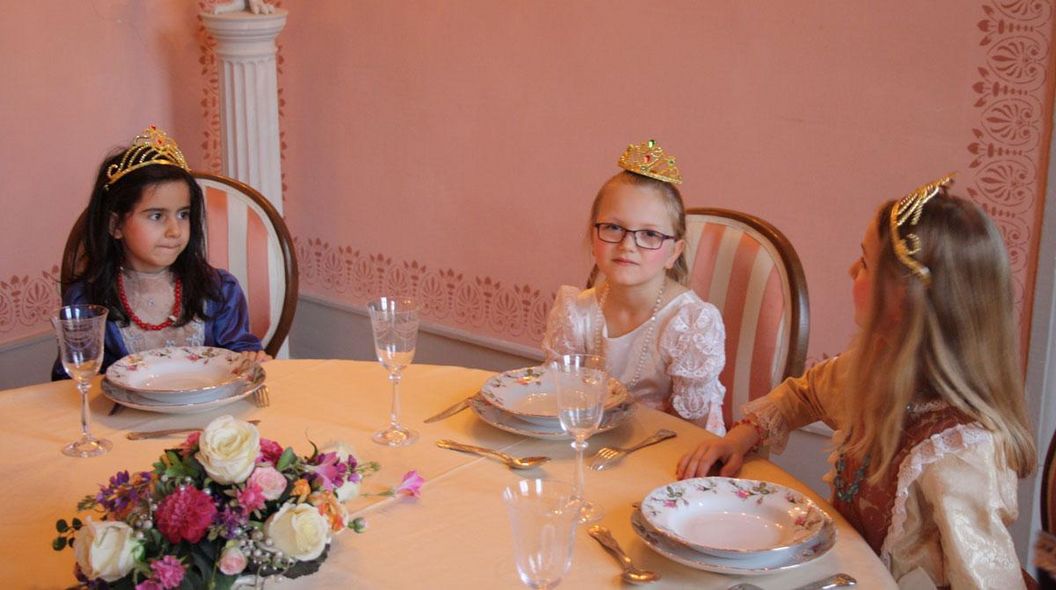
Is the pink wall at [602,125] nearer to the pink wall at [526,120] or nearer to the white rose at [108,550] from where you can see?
the pink wall at [526,120]

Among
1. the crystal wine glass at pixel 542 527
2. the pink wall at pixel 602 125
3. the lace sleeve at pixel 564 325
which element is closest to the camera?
the crystal wine glass at pixel 542 527

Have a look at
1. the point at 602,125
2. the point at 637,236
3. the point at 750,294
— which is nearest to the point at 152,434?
the point at 637,236

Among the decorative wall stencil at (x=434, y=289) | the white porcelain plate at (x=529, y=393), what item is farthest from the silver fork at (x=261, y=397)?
the decorative wall stencil at (x=434, y=289)

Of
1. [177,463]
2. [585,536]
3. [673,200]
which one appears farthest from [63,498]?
[673,200]

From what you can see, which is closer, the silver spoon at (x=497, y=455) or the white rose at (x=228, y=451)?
the white rose at (x=228, y=451)

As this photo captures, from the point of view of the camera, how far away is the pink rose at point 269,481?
1.28 metres

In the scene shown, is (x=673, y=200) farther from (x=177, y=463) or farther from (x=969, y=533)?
(x=177, y=463)

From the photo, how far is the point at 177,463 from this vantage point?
129 cm

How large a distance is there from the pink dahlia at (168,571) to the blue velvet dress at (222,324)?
130cm

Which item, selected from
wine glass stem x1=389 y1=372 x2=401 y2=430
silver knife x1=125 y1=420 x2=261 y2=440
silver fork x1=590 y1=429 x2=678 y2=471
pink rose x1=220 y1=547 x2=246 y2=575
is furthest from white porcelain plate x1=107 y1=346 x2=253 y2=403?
pink rose x1=220 y1=547 x2=246 y2=575

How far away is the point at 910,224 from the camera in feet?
5.51

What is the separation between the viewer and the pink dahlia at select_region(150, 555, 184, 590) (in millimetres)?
1220

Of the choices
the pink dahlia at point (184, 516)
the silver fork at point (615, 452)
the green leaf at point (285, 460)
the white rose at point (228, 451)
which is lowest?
the silver fork at point (615, 452)

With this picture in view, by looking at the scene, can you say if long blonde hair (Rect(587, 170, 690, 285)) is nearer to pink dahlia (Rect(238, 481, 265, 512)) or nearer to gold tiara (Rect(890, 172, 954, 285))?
gold tiara (Rect(890, 172, 954, 285))
